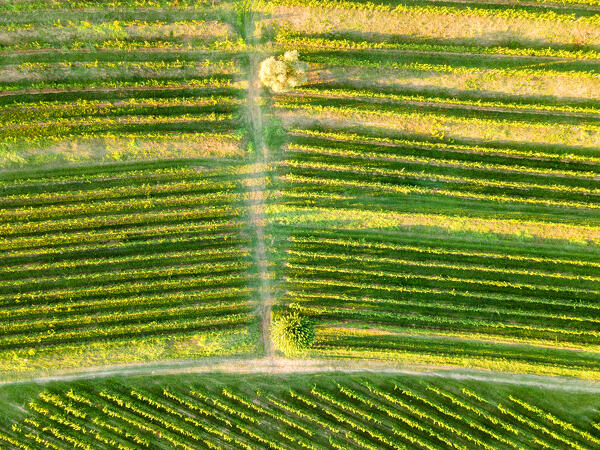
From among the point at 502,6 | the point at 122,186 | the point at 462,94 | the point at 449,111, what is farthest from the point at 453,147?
the point at 122,186

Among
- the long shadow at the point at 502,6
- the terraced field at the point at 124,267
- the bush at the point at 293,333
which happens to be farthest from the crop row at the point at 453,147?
the bush at the point at 293,333

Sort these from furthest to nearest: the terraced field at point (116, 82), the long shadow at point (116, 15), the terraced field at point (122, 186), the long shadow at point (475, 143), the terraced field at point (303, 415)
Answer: the terraced field at point (303, 415)
the long shadow at point (475, 143)
the terraced field at point (122, 186)
the terraced field at point (116, 82)
the long shadow at point (116, 15)

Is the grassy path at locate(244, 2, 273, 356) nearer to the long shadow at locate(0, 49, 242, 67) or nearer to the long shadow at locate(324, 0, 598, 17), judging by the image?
the long shadow at locate(0, 49, 242, 67)

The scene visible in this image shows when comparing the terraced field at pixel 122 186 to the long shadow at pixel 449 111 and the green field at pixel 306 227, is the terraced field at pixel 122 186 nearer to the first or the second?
the green field at pixel 306 227

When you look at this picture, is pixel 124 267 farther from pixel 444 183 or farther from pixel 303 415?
pixel 444 183

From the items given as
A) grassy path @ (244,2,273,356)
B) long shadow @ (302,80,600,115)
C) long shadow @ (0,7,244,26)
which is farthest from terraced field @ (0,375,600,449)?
long shadow @ (0,7,244,26)

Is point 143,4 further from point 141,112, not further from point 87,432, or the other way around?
point 87,432

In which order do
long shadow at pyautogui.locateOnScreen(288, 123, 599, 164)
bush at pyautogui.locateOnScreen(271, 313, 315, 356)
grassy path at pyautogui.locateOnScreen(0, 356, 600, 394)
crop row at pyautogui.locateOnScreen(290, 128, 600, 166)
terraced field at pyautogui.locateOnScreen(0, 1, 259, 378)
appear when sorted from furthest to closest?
grassy path at pyautogui.locateOnScreen(0, 356, 600, 394) → long shadow at pyautogui.locateOnScreen(288, 123, 599, 164) → crop row at pyautogui.locateOnScreen(290, 128, 600, 166) → bush at pyautogui.locateOnScreen(271, 313, 315, 356) → terraced field at pyautogui.locateOnScreen(0, 1, 259, 378)
